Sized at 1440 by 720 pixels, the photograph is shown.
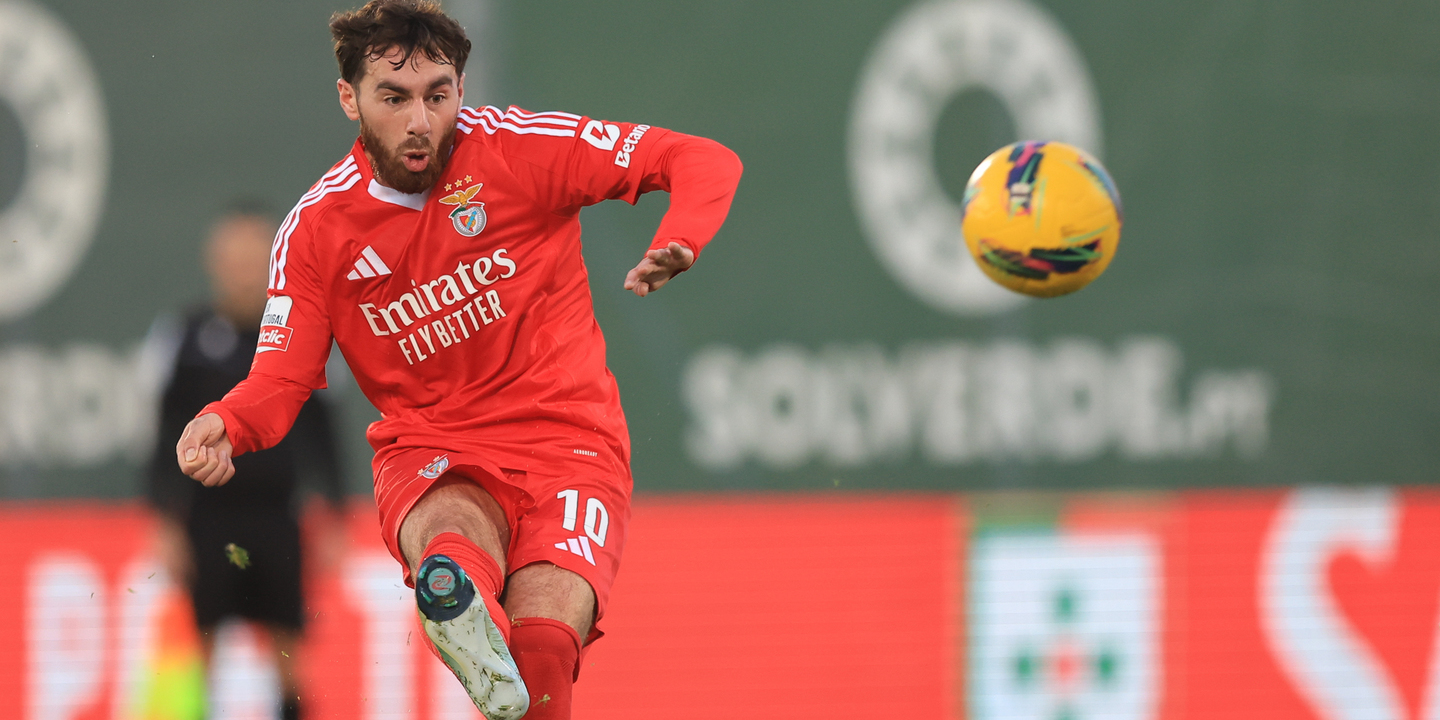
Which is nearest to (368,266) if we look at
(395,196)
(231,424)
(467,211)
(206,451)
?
(395,196)

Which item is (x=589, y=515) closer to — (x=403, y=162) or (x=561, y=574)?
(x=561, y=574)

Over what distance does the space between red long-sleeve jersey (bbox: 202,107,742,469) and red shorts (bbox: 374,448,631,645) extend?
6 centimetres

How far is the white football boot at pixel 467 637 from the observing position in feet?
11.6

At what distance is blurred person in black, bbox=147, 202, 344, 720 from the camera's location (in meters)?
6.54

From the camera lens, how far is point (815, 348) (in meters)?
8.27

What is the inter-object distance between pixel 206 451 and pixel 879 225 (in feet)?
17.2

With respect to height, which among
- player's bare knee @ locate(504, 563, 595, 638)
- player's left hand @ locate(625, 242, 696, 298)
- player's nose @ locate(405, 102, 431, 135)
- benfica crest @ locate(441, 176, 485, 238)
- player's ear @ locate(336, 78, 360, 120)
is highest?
player's ear @ locate(336, 78, 360, 120)

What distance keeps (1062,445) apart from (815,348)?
145 centimetres

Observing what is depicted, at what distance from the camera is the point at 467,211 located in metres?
4.11

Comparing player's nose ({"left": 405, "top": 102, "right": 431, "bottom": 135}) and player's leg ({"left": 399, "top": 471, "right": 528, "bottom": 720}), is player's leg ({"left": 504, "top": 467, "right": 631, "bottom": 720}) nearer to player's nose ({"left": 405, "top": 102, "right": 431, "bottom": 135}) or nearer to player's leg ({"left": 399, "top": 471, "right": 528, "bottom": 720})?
player's leg ({"left": 399, "top": 471, "right": 528, "bottom": 720})

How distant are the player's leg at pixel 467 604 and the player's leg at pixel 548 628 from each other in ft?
0.23

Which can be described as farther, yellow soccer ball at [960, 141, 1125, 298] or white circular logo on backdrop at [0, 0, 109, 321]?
white circular logo on backdrop at [0, 0, 109, 321]

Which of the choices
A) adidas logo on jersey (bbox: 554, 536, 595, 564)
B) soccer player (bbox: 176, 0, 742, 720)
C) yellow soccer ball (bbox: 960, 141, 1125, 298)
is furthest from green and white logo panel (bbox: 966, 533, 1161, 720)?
adidas logo on jersey (bbox: 554, 536, 595, 564)

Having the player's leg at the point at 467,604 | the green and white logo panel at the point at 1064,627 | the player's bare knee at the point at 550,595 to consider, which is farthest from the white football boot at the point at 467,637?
the green and white logo panel at the point at 1064,627
